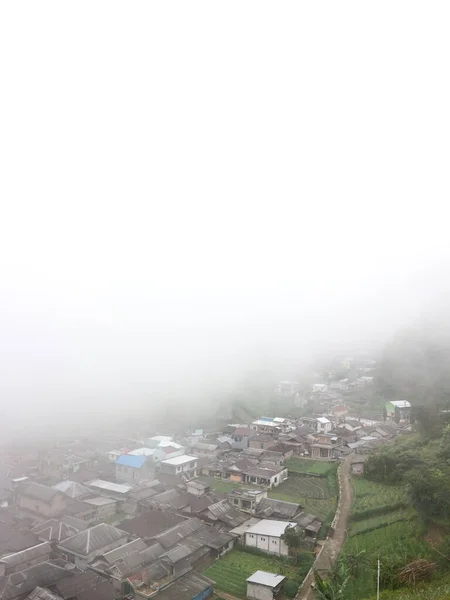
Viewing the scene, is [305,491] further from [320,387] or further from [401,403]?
[320,387]

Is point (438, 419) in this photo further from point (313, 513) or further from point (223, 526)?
point (223, 526)

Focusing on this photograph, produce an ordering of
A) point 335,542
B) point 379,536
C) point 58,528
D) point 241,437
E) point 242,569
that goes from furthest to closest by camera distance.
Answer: point 241,437, point 58,528, point 335,542, point 379,536, point 242,569

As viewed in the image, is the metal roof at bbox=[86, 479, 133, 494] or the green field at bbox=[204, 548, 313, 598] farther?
the metal roof at bbox=[86, 479, 133, 494]

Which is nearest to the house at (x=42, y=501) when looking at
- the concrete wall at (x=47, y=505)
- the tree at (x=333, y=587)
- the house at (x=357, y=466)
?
the concrete wall at (x=47, y=505)

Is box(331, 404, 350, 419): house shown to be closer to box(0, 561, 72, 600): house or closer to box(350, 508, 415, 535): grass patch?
box(350, 508, 415, 535): grass patch

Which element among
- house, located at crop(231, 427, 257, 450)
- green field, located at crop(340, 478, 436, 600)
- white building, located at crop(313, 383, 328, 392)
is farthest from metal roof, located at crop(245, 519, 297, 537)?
white building, located at crop(313, 383, 328, 392)

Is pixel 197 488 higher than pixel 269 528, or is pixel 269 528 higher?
pixel 269 528

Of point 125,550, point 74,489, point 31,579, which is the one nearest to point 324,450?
point 74,489
